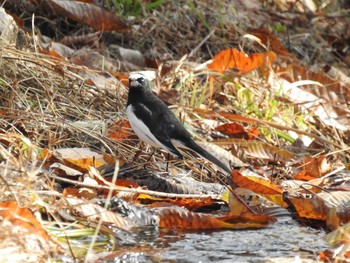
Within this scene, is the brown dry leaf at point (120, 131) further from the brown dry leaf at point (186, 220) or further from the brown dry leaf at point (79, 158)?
the brown dry leaf at point (186, 220)

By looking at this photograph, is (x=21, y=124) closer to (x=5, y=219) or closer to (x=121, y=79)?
(x=121, y=79)

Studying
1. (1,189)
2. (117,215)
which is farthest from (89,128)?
(1,189)

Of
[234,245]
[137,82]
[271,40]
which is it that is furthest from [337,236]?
[271,40]

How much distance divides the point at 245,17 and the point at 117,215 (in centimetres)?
540

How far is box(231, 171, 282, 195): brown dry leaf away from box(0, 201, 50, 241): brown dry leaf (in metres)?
1.71

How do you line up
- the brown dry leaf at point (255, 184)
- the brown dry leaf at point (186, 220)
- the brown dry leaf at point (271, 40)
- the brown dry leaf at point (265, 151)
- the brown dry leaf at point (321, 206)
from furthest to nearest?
the brown dry leaf at point (271, 40) < the brown dry leaf at point (265, 151) < the brown dry leaf at point (255, 184) < the brown dry leaf at point (321, 206) < the brown dry leaf at point (186, 220)

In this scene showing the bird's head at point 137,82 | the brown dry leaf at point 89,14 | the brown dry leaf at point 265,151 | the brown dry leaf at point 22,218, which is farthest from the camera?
the brown dry leaf at point 89,14

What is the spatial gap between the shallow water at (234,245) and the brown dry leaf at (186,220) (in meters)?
0.06

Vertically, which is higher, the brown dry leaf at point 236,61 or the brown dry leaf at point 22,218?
the brown dry leaf at point 236,61

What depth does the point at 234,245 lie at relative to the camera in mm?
4125

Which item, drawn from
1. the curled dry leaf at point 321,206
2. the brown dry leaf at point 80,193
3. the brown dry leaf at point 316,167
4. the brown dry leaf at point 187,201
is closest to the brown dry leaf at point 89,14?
the brown dry leaf at point 316,167

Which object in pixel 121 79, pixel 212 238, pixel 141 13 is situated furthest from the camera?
pixel 141 13

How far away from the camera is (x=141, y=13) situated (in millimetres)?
8492

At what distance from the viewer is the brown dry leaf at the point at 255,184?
16.3 ft
